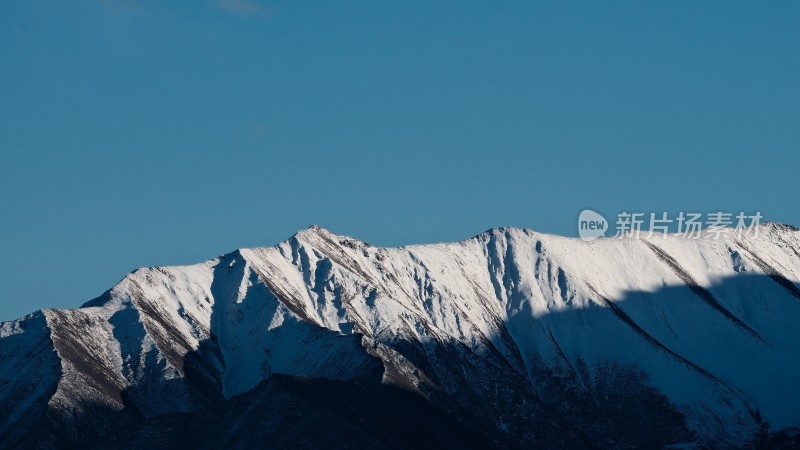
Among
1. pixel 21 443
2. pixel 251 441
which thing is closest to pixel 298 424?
pixel 251 441

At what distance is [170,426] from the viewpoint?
19762 cm

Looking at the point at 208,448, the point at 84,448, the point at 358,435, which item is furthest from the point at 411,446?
the point at 84,448

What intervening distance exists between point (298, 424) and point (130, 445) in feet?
61.9

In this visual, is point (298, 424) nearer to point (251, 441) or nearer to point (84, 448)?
point (251, 441)

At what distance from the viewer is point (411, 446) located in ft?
655

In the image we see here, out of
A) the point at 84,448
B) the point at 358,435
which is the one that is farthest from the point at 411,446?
the point at 84,448

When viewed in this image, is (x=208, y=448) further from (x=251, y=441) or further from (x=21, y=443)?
(x=21, y=443)

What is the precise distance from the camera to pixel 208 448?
194000 mm

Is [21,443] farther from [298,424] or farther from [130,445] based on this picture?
[298,424]

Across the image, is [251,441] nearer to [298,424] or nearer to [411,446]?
[298,424]

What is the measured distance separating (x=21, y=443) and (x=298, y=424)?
104 ft

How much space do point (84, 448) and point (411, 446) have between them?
1452 inches

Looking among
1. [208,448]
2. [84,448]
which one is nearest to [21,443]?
[84,448]

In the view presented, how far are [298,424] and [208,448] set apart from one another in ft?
34.5
